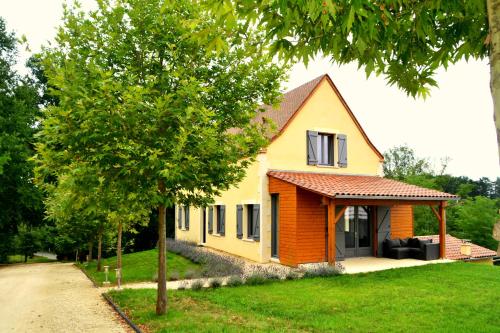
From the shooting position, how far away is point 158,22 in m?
8.09

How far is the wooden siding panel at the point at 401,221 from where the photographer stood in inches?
729

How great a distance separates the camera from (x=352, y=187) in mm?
15227

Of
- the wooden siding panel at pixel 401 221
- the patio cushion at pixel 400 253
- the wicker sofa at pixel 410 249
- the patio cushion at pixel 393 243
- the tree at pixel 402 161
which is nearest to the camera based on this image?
the wicker sofa at pixel 410 249

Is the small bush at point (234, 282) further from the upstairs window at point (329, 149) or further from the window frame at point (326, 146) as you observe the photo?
the window frame at point (326, 146)

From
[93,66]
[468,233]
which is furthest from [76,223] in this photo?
[468,233]

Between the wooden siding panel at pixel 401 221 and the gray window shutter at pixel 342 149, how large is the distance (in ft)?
10.5

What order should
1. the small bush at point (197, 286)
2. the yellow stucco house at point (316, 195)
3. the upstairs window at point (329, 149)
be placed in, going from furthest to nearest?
the upstairs window at point (329, 149)
the yellow stucco house at point (316, 195)
the small bush at point (197, 286)

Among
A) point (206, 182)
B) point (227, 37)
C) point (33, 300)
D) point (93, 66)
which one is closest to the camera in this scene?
point (227, 37)

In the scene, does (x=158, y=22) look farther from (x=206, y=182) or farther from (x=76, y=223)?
(x=76, y=223)

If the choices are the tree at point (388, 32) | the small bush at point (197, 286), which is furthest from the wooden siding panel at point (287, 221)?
the tree at point (388, 32)

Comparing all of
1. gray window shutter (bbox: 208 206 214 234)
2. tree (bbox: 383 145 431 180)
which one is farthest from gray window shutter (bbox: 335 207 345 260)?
tree (bbox: 383 145 431 180)

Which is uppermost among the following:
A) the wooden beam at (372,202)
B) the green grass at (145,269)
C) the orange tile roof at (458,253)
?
the wooden beam at (372,202)

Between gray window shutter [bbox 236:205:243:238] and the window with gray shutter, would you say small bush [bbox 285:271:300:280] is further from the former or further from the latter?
the window with gray shutter

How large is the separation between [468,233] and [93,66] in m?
32.7
